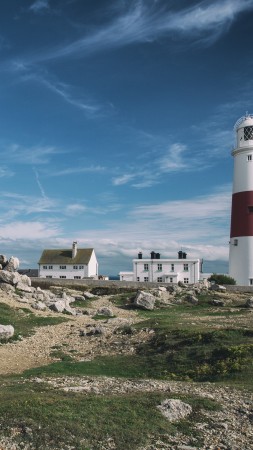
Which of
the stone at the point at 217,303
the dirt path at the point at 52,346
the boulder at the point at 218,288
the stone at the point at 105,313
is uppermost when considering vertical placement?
the boulder at the point at 218,288

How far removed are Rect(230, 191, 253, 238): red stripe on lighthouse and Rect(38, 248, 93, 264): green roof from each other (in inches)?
1469

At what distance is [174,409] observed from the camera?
1521 centimetres

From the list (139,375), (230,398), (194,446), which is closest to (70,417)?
(194,446)

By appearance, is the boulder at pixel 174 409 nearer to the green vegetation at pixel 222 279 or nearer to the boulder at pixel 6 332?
the boulder at pixel 6 332

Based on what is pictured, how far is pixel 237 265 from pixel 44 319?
123ft

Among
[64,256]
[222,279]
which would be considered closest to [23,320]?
[222,279]

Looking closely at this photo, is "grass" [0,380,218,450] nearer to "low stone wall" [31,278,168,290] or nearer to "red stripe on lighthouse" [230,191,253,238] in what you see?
"red stripe on lighthouse" [230,191,253,238]

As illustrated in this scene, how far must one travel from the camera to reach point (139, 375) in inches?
914

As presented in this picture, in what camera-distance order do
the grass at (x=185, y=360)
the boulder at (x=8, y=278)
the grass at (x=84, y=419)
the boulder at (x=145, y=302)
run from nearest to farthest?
the grass at (x=84, y=419), the grass at (x=185, y=360), the boulder at (x=8, y=278), the boulder at (x=145, y=302)

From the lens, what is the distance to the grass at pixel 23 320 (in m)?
34.4

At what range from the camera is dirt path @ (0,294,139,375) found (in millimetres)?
26031

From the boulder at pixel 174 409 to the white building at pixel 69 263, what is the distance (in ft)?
262

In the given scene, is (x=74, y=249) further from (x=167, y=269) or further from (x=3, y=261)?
(x=3, y=261)

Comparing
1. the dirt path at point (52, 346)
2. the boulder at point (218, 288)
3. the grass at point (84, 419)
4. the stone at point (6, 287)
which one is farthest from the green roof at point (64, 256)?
the grass at point (84, 419)
